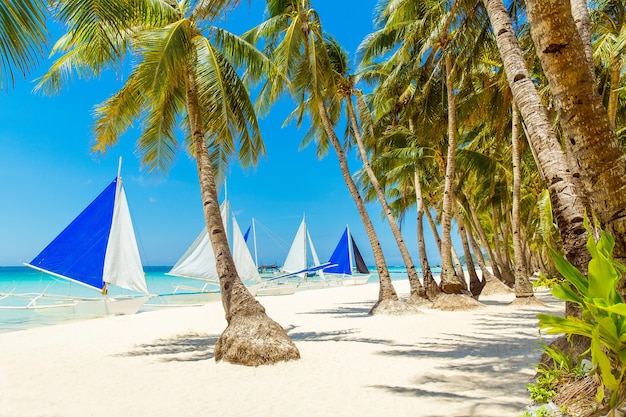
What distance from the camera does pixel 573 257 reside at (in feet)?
11.8

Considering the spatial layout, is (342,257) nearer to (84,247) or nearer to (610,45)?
(84,247)

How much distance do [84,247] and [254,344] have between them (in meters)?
10.6

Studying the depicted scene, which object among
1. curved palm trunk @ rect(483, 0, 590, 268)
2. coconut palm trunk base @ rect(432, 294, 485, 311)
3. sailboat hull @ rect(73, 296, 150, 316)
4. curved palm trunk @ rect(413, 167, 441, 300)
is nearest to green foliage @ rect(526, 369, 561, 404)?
curved palm trunk @ rect(483, 0, 590, 268)

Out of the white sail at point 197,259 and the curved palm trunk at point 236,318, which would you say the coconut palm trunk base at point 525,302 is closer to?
the curved palm trunk at point 236,318

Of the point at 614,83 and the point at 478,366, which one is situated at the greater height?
the point at 614,83

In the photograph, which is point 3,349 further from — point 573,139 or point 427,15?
point 427,15

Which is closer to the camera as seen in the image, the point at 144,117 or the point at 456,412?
the point at 456,412

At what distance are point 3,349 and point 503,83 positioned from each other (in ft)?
43.4

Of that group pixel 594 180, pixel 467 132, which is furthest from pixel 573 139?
pixel 467 132

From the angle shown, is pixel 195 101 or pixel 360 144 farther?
pixel 360 144

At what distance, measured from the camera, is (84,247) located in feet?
46.4

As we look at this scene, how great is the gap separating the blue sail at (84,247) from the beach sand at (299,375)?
16.1ft

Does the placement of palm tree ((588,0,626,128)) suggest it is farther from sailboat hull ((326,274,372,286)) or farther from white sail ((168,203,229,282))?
sailboat hull ((326,274,372,286))

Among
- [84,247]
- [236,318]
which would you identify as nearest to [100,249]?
[84,247]
